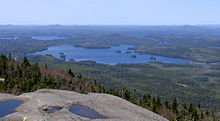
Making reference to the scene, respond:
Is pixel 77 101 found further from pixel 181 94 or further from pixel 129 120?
pixel 181 94

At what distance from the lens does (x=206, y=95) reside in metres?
120

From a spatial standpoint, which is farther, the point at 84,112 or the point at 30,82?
the point at 30,82

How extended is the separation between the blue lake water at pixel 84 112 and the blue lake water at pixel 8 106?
5.74 metres

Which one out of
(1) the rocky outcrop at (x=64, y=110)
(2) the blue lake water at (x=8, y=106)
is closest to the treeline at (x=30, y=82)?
(1) the rocky outcrop at (x=64, y=110)

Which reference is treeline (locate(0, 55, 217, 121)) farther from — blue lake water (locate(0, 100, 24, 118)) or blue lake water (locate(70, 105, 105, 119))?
blue lake water (locate(70, 105, 105, 119))

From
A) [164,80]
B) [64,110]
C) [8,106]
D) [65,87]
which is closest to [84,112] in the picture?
[64,110]

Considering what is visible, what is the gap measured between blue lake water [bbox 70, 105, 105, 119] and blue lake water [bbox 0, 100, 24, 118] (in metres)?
5.74

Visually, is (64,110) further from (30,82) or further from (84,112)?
(30,82)

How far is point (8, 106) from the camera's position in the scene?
878 inches

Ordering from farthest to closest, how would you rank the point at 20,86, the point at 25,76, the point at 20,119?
1. the point at 25,76
2. the point at 20,86
3. the point at 20,119

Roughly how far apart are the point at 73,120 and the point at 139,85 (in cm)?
12045

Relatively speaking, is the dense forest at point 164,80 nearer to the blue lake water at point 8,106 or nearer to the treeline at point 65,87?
the treeline at point 65,87

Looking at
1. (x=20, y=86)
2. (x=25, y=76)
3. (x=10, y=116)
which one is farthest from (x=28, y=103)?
(x=25, y=76)

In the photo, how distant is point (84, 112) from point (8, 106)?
7805 mm
